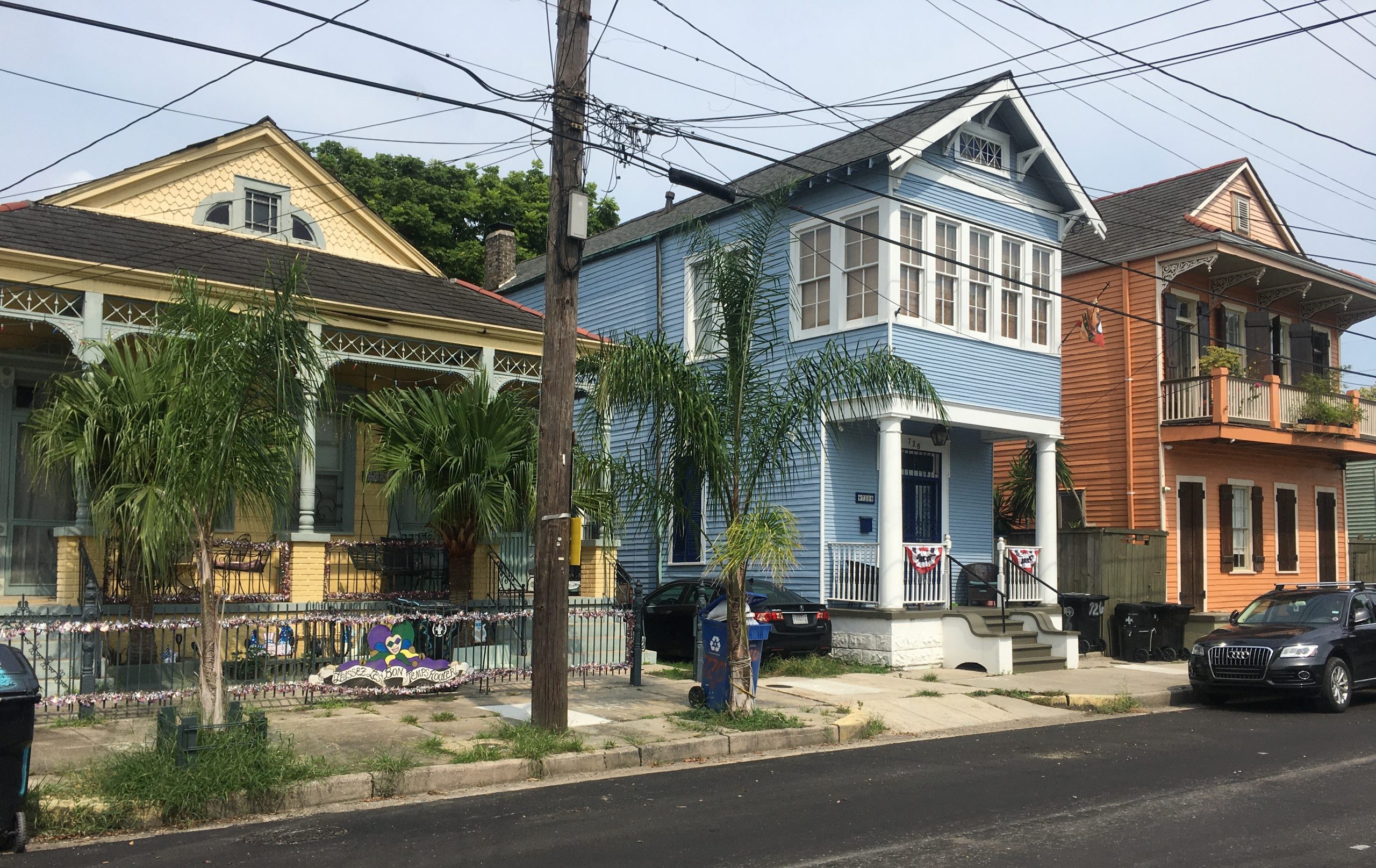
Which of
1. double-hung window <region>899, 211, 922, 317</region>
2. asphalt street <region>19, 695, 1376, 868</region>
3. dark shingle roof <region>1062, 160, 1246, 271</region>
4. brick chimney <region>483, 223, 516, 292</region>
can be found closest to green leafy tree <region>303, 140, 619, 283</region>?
brick chimney <region>483, 223, 516, 292</region>

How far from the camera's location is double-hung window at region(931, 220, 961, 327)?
725 inches

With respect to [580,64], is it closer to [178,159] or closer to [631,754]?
[631,754]

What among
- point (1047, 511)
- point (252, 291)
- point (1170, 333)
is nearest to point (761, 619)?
point (1047, 511)

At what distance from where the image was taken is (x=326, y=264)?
17281 millimetres

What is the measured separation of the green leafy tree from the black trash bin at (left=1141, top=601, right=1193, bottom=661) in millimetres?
22015

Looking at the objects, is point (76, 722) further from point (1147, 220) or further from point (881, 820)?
point (1147, 220)

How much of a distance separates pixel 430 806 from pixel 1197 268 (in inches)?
804

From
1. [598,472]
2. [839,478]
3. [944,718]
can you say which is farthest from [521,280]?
[944,718]

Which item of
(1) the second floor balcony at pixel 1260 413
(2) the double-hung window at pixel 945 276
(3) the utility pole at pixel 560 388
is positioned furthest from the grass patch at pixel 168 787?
(1) the second floor balcony at pixel 1260 413

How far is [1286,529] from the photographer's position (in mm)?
25719

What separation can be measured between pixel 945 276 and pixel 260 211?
430 inches

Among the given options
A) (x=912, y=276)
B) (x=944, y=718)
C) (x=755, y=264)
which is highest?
(x=912, y=276)

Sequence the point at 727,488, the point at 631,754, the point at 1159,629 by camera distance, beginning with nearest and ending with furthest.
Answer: the point at 631,754
the point at 727,488
the point at 1159,629

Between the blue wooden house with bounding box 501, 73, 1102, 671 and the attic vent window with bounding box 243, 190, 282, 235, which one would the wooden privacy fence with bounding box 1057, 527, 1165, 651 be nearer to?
the blue wooden house with bounding box 501, 73, 1102, 671
